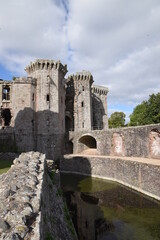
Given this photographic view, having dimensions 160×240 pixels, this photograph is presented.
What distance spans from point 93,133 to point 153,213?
47.0 ft

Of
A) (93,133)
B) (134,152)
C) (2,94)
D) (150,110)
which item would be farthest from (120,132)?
(2,94)

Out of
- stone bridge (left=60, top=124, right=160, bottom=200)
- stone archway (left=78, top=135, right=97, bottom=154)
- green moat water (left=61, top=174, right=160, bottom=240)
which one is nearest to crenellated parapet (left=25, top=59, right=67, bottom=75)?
stone bridge (left=60, top=124, right=160, bottom=200)

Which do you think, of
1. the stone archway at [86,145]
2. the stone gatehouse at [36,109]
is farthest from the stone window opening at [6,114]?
the stone archway at [86,145]

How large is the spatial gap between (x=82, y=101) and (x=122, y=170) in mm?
16602

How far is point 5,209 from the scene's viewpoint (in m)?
3.05

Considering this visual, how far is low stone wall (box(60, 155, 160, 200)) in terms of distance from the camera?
495 inches

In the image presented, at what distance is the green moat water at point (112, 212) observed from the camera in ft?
27.2

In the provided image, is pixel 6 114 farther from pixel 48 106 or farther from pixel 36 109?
pixel 48 106

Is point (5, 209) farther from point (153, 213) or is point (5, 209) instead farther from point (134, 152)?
point (134, 152)

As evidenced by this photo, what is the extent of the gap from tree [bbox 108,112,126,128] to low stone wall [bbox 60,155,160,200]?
117 ft

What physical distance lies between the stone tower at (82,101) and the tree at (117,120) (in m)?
26.4

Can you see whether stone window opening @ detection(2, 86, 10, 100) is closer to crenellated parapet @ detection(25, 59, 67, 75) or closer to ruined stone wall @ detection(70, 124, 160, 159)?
crenellated parapet @ detection(25, 59, 67, 75)

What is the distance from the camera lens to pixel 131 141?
19.0 metres

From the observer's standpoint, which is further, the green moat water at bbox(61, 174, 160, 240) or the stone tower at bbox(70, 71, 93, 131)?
the stone tower at bbox(70, 71, 93, 131)
